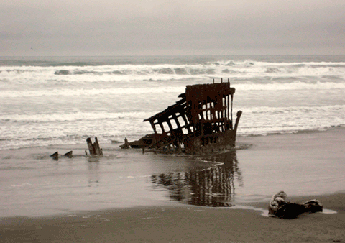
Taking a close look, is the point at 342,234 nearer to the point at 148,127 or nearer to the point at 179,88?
the point at 148,127

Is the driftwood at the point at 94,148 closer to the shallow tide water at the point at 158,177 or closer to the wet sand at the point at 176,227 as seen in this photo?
the shallow tide water at the point at 158,177

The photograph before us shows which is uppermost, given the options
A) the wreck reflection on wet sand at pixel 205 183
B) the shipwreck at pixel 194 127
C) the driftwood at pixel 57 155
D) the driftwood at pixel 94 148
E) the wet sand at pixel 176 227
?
the shipwreck at pixel 194 127

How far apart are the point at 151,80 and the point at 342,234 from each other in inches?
1817

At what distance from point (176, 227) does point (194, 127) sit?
8.70 metres

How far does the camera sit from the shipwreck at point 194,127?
55.4 feet

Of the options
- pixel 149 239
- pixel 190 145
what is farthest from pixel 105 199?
pixel 190 145

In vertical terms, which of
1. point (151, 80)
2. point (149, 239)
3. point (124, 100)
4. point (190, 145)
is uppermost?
point (151, 80)

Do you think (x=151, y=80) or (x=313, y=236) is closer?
(x=313, y=236)

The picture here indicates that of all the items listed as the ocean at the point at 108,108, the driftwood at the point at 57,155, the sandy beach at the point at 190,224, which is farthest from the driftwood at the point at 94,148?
the sandy beach at the point at 190,224

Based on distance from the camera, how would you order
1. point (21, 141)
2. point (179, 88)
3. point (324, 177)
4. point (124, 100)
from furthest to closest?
point (179, 88) → point (124, 100) → point (21, 141) → point (324, 177)

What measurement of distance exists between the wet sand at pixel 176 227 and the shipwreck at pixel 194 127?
718 cm

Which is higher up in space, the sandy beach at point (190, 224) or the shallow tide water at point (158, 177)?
the shallow tide water at point (158, 177)

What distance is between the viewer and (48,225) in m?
9.02

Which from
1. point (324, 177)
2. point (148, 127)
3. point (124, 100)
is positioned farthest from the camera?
point (124, 100)
